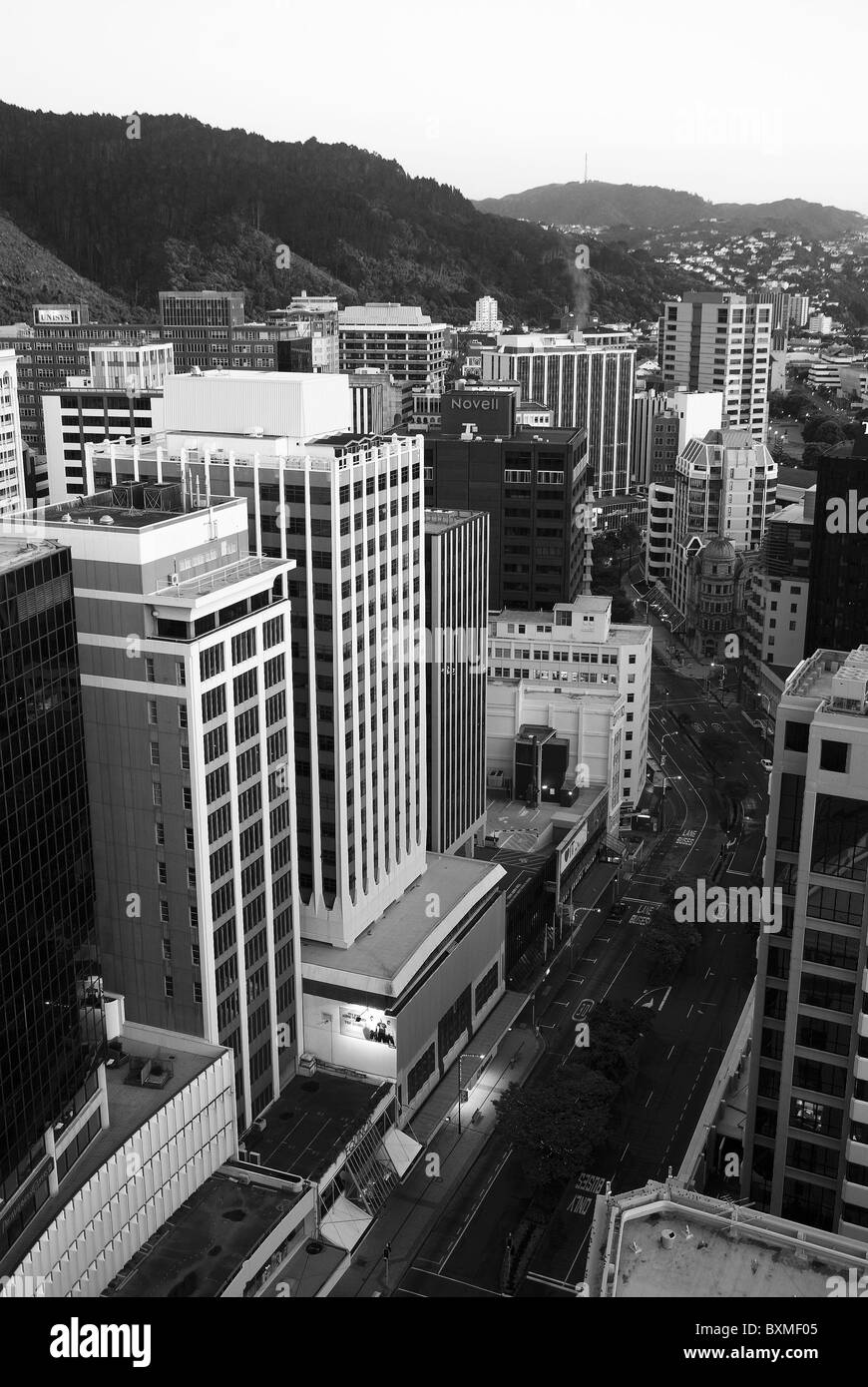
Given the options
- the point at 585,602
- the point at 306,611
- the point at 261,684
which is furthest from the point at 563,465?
the point at 261,684

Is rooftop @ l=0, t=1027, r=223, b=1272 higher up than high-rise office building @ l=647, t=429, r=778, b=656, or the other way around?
high-rise office building @ l=647, t=429, r=778, b=656

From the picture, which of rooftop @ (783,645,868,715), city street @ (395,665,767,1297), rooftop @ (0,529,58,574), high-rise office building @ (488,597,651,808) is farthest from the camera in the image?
high-rise office building @ (488,597,651,808)

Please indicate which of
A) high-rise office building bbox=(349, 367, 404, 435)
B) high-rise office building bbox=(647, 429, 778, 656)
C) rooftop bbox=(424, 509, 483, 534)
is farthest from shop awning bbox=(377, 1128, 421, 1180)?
high-rise office building bbox=(349, 367, 404, 435)

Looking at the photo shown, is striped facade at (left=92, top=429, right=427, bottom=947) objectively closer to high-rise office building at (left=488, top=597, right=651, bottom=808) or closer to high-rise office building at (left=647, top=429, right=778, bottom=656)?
high-rise office building at (left=488, top=597, right=651, bottom=808)

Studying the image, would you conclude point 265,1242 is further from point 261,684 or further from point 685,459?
point 685,459

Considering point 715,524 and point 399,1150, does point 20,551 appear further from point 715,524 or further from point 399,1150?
point 715,524

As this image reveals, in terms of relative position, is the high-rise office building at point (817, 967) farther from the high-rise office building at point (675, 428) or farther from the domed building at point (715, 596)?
the high-rise office building at point (675, 428)

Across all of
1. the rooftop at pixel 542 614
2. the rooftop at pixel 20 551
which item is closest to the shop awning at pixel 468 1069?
the rooftop at pixel 542 614
